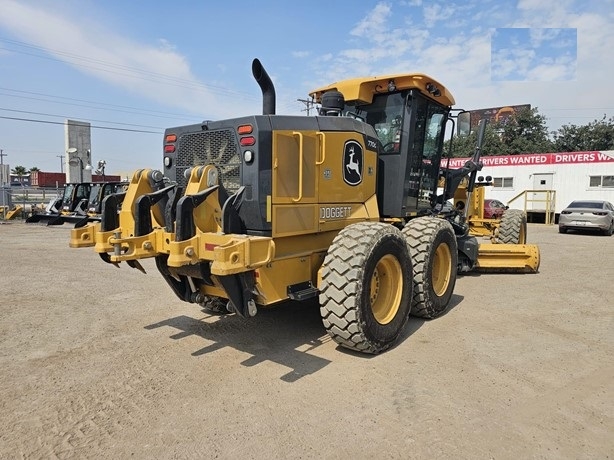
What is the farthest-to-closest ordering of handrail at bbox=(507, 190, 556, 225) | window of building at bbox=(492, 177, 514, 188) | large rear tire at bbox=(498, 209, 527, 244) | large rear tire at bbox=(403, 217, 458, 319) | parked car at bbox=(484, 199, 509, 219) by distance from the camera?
window of building at bbox=(492, 177, 514, 188) < handrail at bbox=(507, 190, 556, 225) < parked car at bbox=(484, 199, 509, 219) < large rear tire at bbox=(498, 209, 527, 244) < large rear tire at bbox=(403, 217, 458, 319)

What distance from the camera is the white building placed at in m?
22.3

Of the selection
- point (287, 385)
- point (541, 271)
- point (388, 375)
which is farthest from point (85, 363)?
point (541, 271)

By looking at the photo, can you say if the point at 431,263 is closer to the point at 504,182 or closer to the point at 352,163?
the point at 352,163

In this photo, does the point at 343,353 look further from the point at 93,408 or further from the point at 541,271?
the point at 541,271

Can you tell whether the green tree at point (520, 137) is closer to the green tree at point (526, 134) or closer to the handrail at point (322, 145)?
the green tree at point (526, 134)

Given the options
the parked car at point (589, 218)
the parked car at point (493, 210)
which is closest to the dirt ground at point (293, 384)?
the parked car at point (589, 218)

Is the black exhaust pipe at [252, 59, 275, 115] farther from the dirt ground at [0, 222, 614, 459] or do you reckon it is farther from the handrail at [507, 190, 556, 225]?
the handrail at [507, 190, 556, 225]

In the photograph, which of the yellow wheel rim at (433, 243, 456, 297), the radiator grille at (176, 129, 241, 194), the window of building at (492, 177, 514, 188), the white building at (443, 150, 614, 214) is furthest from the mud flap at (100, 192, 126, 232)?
the window of building at (492, 177, 514, 188)

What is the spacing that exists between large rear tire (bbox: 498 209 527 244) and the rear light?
7906 mm

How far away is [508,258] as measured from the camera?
873 centimetres

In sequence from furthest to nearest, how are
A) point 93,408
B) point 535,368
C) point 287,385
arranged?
1. point 535,368
2. point 287,385
3. point 93,408

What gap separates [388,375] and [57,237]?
1454 centimetres

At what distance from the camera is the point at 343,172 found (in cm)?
477

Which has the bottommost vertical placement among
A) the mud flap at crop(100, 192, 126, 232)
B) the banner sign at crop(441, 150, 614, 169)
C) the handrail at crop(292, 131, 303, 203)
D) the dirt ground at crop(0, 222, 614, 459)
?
the dirt ground at crop(0, 222, 614, 459)
